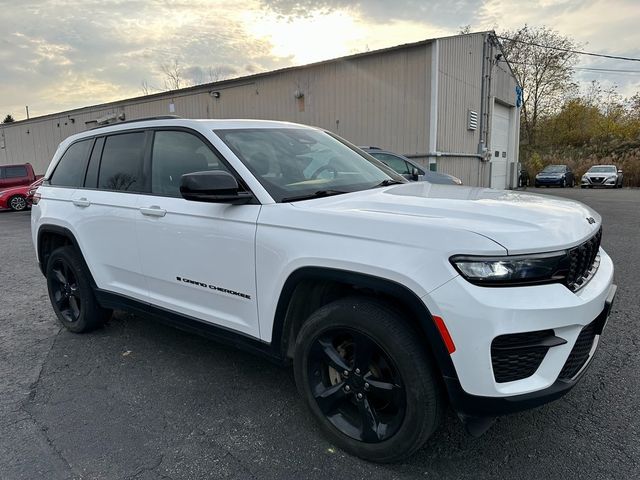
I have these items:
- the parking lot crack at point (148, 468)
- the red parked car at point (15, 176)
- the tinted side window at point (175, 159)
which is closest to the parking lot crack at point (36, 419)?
the parking lot crack at point (148, 468)

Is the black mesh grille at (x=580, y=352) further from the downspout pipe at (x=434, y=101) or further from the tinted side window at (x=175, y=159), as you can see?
the downspout pipe at (x=434, y=101)

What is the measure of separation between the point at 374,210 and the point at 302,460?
1.34 metres

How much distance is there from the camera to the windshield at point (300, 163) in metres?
2.83

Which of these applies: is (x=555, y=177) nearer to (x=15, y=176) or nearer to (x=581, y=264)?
(x=15, y=176)

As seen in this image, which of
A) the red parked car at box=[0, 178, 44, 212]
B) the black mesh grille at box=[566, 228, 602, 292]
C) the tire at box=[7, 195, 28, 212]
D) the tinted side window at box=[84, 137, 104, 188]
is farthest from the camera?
the tire at box=[7, 195, 28, 212]

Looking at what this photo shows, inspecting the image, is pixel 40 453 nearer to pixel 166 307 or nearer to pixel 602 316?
pixel 166 307

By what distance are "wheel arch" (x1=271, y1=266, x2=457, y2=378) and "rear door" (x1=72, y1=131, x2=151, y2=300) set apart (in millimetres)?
1361

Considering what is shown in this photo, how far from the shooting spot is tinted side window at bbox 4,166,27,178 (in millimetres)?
18734

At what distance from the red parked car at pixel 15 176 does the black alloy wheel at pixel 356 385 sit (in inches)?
796

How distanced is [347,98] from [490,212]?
14.3 meters

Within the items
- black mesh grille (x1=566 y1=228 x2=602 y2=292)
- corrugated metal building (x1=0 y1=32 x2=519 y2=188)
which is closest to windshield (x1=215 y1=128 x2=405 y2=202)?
black mesh grille (x1=566 y1=228 x2=602 y2=292)

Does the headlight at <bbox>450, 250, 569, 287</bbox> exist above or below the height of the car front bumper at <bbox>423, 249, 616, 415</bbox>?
above

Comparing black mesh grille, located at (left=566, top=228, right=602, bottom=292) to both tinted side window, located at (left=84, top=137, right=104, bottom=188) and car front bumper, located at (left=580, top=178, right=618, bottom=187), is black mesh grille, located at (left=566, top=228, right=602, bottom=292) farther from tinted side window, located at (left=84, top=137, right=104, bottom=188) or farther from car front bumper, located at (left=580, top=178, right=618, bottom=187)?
car front bumper, located at (left=580, top=178, right=618, bottom=187)

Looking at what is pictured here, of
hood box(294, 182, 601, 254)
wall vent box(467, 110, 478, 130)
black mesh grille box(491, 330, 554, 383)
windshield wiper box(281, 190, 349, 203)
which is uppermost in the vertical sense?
wall vent box(467, 110, 478, 130)
